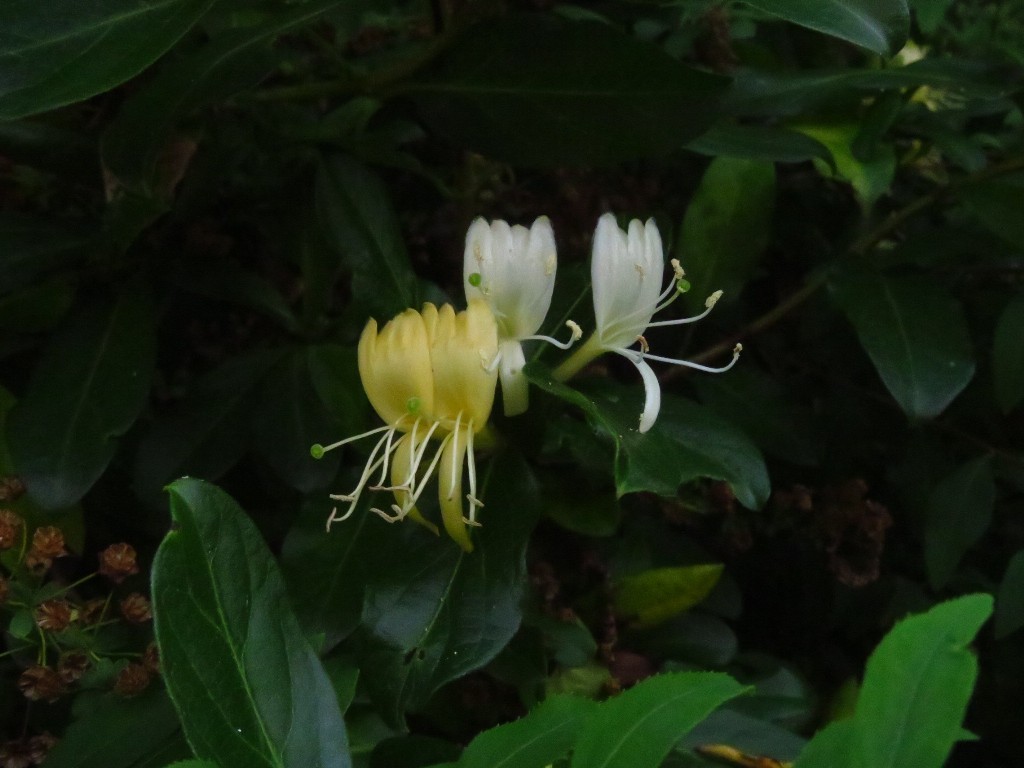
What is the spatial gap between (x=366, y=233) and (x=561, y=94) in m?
0.18

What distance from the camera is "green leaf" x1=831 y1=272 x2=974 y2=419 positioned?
703 mm

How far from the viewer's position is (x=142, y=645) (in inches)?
23.5

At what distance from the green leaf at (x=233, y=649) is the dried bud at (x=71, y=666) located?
0.19 metres

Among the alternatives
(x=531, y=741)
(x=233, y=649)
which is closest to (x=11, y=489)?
(x=233, y=649)

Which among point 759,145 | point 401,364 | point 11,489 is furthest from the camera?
point 759,145

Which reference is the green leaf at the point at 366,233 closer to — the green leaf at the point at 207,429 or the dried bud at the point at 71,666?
the green leaf at the point at 207,429

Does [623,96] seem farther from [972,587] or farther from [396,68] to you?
[972,587]

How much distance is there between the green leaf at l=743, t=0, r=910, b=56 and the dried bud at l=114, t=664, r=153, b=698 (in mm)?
517

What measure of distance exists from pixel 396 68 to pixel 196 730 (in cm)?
55

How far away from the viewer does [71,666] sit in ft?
1.74

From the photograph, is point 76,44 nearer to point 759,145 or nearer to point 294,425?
point 294,425

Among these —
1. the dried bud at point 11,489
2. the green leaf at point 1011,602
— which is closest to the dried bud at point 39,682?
the dried bud at point 11,489

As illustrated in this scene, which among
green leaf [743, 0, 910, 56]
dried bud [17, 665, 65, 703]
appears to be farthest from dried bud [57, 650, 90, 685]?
green leaf [743, 0, 910, 56]

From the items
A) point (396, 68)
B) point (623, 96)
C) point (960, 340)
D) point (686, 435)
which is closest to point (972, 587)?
point (960, 340)
